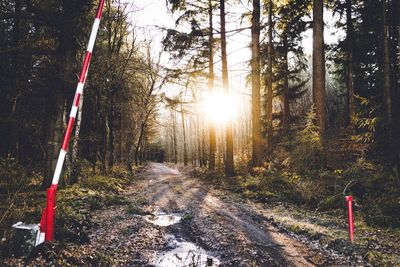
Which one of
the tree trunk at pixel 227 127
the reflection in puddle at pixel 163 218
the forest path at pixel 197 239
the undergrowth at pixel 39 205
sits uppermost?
the tree trunk at pixel 227 127

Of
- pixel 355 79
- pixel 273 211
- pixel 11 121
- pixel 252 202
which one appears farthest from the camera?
pixel 355 79

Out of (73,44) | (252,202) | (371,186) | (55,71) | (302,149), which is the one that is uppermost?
(73,44)

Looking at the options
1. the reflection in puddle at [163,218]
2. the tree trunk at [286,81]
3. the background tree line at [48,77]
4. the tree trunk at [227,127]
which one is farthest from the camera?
the tree trunk at [286,81]

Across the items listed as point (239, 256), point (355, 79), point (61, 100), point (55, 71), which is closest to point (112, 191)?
point (61, 100)

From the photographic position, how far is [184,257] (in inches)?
210

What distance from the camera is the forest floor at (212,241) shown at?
511cm

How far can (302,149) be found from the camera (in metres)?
12.0

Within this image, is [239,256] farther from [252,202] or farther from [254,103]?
[254,103]

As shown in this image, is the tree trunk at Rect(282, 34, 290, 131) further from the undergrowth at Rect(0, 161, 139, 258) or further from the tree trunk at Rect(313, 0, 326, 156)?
the undergrowth at Rect(0, 161, 139, 258)

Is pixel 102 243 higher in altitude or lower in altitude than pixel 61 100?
lower

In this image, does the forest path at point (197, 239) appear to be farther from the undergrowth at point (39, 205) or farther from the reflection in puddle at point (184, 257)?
the undergrowth at point (39, 205)

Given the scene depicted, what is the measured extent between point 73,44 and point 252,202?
314 inches

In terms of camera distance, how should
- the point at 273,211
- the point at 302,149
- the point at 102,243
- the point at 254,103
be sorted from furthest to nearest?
the point at 254,103
the point at 302,149
the point at 273,211
the point at 102,243

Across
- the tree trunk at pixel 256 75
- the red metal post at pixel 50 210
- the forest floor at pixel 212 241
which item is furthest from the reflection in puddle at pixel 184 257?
the tree trunk at pixel 256 75
